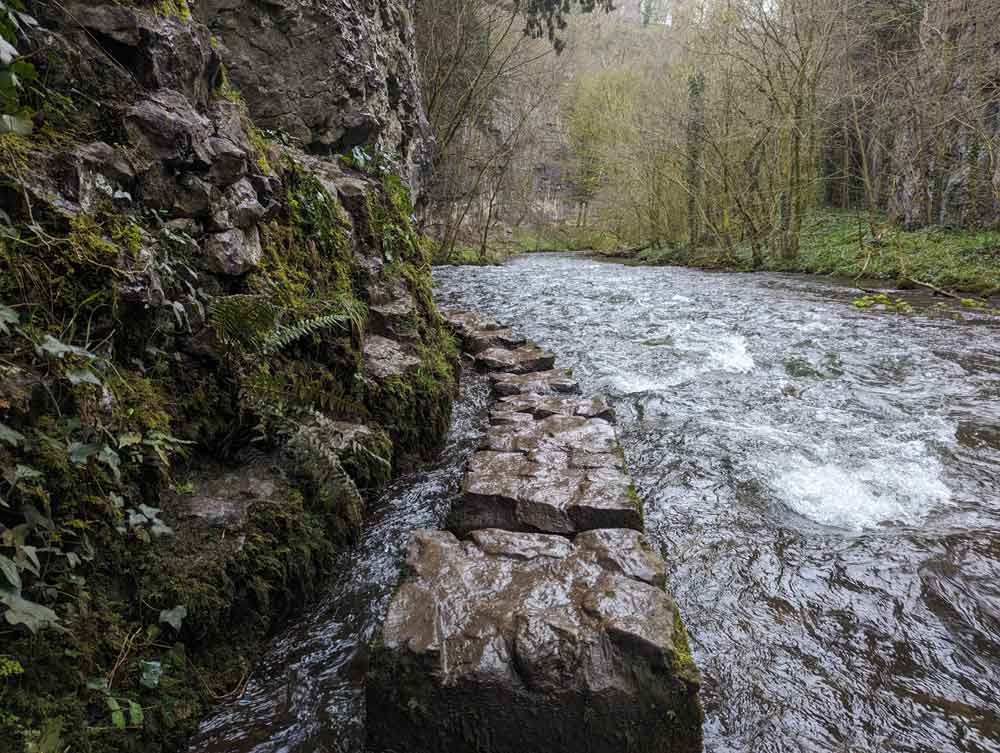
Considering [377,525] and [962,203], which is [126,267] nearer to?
[377,525]

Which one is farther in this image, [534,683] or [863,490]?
[863,490]

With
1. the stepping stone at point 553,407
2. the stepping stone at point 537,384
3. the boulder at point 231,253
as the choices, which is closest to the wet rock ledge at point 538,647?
the stepping stone at point 553,407

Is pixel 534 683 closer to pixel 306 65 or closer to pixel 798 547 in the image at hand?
pixel 798 547

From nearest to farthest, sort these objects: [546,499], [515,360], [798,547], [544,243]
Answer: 1. [546,499]
2. [798,547]
3. [515,360]
4. [544,243]

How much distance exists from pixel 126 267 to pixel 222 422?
0.78 m

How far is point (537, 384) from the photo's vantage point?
4.99 metres

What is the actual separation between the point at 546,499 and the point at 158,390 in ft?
6.10

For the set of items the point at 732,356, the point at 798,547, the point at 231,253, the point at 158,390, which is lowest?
the point at 798,547

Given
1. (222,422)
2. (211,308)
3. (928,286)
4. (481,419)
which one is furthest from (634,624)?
(928,286)

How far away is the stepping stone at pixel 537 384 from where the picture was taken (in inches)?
193

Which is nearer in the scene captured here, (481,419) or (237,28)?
(481,419)

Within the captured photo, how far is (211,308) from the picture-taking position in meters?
2.53

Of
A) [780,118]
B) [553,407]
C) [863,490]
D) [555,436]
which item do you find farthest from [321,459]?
[780,118]

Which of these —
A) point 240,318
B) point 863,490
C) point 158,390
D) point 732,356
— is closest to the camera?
point 158,390
